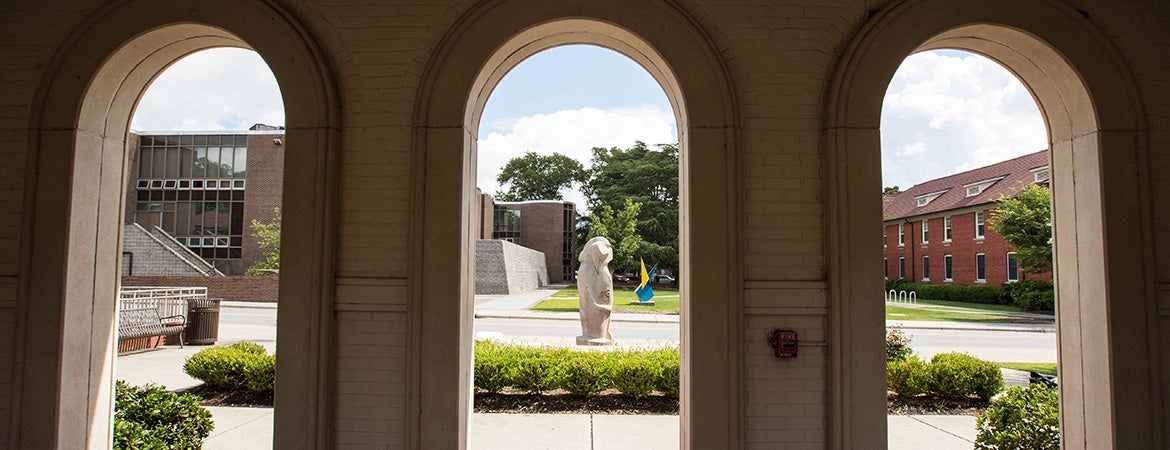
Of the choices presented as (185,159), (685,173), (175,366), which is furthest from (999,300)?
(185,159)

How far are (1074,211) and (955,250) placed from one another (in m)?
35.2

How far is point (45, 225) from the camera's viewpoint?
444 centimetres

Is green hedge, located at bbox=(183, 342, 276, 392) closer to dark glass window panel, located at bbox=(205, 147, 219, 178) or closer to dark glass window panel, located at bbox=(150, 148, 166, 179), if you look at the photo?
dark glass window panel, located at bbox=(205, 147, 219, 178)

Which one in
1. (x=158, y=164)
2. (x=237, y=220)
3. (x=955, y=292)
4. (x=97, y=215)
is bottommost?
(x=955, y=292)

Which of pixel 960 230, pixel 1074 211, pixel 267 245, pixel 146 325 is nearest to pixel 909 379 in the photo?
pixel 1074 211

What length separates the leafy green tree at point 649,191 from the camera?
47.8 metres

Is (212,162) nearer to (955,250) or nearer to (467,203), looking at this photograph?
(467,203)

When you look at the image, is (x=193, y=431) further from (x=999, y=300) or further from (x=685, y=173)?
(x=999, y=300)

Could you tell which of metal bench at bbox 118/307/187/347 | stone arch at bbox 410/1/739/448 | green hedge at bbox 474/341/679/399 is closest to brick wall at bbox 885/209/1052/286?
green hedge at bbox 474/341/679/399

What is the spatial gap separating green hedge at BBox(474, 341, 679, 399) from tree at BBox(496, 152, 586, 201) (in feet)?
219

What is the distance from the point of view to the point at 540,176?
2995 inches

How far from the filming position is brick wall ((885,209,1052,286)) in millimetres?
31297

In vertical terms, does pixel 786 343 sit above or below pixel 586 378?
above

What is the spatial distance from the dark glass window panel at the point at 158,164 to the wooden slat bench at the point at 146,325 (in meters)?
27.9
